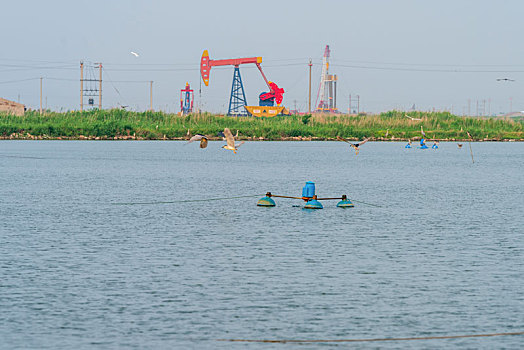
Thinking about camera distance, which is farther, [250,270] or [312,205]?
[312,205]

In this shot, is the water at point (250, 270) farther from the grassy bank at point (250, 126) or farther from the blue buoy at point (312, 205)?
the grassy bank at point (250, 126)

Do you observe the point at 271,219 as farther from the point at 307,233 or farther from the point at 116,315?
the point at 116,315

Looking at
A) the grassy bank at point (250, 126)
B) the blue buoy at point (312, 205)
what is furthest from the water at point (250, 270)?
the grassy bank at point (250, 126)

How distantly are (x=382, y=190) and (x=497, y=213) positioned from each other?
15264 mm

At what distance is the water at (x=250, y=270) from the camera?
1967cm

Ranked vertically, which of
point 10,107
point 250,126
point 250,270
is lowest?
point 250,270

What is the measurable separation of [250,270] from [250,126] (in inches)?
4891

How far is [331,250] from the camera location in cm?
3108

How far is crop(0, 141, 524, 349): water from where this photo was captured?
64.5 ft

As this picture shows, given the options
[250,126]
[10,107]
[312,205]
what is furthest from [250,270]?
[10,107]

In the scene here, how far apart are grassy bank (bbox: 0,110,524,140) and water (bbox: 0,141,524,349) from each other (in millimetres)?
91846

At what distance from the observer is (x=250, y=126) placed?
150250 millimetres

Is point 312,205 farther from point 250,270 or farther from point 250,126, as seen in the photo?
point 250,126

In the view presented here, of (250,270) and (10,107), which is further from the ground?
(10,107)
